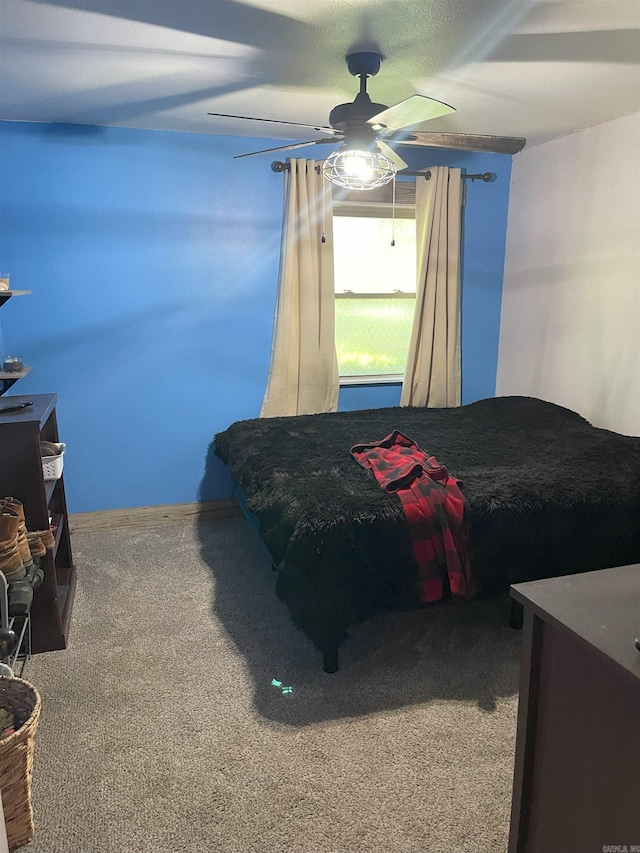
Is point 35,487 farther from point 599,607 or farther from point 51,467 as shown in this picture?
point 599,607

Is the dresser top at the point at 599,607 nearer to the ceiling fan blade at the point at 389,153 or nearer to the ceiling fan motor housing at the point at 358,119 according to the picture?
the ceiling fan motor housing at the point at 358,119

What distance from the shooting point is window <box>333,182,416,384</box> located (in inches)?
153

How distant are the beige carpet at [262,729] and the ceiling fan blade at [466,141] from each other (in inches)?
78.3

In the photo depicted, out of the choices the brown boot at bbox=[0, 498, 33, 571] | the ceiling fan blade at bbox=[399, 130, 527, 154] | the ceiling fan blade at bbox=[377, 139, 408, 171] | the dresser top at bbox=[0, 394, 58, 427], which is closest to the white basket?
the dresser top at bbox=[0, 394, 58, 427]

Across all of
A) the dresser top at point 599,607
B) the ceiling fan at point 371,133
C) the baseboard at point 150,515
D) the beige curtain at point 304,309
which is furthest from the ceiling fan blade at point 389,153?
the baseboard at point 150,515

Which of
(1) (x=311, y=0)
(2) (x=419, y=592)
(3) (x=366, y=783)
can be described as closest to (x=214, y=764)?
(3) (x=366, y=783)

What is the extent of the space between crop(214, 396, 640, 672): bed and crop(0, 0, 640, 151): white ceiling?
160cm

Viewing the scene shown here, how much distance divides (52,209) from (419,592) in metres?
2.69

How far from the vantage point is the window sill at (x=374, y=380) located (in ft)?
13.0

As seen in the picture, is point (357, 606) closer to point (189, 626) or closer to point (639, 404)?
point (189, 626)

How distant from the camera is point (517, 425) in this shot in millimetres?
3398

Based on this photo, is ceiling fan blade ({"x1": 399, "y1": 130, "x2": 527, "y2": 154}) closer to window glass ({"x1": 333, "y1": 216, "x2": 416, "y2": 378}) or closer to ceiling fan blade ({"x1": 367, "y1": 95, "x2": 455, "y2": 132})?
ceiling fan blade ({"x1": 367, "y1": 95, "x2": 455, "y2": 132})

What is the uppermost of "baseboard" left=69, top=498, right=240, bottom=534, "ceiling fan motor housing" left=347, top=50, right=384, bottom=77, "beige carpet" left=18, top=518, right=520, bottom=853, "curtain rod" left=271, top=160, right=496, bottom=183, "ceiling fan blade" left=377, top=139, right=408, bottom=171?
"ceiling fan motor housing" left=347, top=50, right=384, bottom=77

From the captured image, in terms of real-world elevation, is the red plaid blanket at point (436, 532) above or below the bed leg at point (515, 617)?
above
